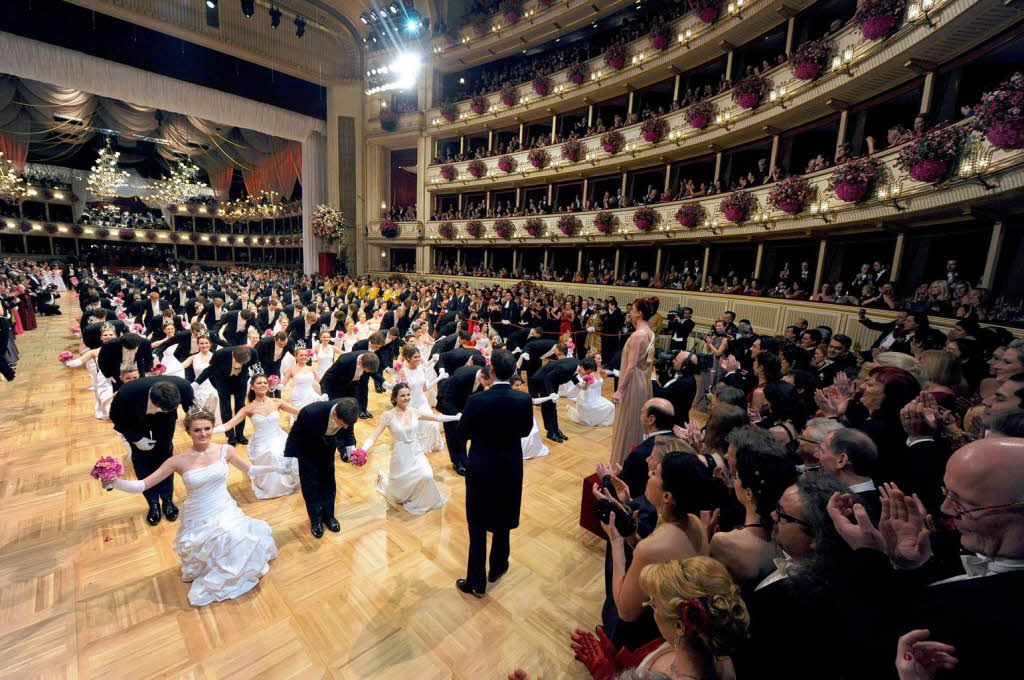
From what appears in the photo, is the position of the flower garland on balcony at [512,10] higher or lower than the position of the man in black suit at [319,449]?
higher

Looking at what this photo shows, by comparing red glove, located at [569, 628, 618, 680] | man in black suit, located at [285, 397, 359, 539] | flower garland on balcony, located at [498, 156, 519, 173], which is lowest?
red glove, located at [569, 628, 618, 680]

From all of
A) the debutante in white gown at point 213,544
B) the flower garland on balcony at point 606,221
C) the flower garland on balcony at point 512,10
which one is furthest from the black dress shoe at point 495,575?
the flower garland on balcony at point 512,10

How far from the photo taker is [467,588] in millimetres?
3262

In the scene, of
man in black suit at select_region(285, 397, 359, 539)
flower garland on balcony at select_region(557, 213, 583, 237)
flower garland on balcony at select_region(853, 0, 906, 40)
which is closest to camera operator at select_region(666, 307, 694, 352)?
flower garland on balcony at select_region(853, 0, 906, 40)

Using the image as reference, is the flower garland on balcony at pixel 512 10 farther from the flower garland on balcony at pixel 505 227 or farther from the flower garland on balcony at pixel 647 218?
the flower garland on balcony at pixel 647 218

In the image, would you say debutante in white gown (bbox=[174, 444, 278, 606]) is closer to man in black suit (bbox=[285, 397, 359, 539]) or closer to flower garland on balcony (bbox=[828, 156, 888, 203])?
man in black suit (bbox=[285, 397, 359, 539])

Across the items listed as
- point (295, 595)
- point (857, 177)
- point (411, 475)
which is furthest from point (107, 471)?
point (857, 177)

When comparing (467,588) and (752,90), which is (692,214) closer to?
(752,90)

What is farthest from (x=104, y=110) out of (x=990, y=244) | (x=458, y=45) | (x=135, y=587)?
(x=990, y=244)

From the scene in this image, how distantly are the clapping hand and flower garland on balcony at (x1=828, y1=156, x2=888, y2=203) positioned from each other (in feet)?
28.6

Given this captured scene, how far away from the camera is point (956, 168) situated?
19.1 ft

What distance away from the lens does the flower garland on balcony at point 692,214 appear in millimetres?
11391

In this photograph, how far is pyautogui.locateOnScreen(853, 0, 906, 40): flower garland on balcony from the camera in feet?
22.8

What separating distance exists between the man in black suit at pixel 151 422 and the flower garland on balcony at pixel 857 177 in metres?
10.2
